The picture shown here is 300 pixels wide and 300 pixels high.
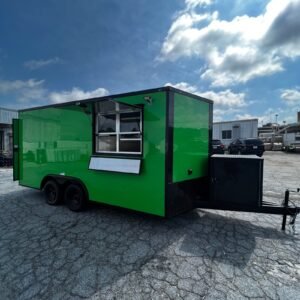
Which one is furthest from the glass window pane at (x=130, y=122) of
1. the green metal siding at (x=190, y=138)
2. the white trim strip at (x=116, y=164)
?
the green metal siding at (x=190, y=138)

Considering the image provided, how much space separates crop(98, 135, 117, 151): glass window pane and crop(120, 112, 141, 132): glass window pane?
32 cm

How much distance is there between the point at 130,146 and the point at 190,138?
1.18m

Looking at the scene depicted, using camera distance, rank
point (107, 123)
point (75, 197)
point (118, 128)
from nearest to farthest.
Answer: point (118, 128) → point (107, 123) → point (75, 197)

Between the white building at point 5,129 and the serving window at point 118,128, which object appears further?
the white building at point 5,129

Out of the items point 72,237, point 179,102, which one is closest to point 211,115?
point 179,102

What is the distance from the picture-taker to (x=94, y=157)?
4.46m

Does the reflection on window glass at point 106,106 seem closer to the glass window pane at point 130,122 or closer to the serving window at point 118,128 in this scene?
the serving window at point 118,128

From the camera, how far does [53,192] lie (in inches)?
217

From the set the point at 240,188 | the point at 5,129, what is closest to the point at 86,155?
the point at 240,188

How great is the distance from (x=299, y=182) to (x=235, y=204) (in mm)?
6108

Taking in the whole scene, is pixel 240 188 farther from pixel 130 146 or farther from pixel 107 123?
pixel 107 123

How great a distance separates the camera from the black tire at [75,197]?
4.83m

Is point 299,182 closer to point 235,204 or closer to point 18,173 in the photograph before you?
point 235,204

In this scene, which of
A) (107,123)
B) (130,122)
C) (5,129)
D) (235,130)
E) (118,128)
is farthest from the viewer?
(235,130)
